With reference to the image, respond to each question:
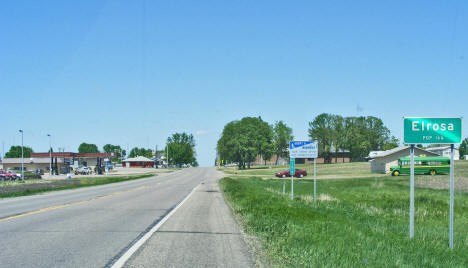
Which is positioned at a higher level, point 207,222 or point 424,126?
point 424,126

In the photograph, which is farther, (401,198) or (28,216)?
(401,198)

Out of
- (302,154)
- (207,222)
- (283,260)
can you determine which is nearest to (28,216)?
(207,222)

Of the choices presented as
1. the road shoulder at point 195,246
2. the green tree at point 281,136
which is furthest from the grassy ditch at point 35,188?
the green tree at point 281,136

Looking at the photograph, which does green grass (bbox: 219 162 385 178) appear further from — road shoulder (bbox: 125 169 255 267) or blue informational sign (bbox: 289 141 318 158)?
road shoulder (bbox: 125 169 255 267)

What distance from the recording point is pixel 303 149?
1900 cm

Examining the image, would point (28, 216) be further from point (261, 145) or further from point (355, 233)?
point (261, 145)

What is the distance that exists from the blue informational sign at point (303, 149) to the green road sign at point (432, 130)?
951 cm

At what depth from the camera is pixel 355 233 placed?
952cm

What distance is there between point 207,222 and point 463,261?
717 centimetres

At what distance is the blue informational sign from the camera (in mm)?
18614

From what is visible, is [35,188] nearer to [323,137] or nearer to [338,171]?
[338,171]

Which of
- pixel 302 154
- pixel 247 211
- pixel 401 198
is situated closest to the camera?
pixel 247 211

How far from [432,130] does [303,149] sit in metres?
10.3

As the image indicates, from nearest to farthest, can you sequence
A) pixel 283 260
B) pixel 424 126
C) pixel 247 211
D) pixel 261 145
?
pixel 283 260 → pixel 424 126 → pixel 247 211 → pixel 261 145
